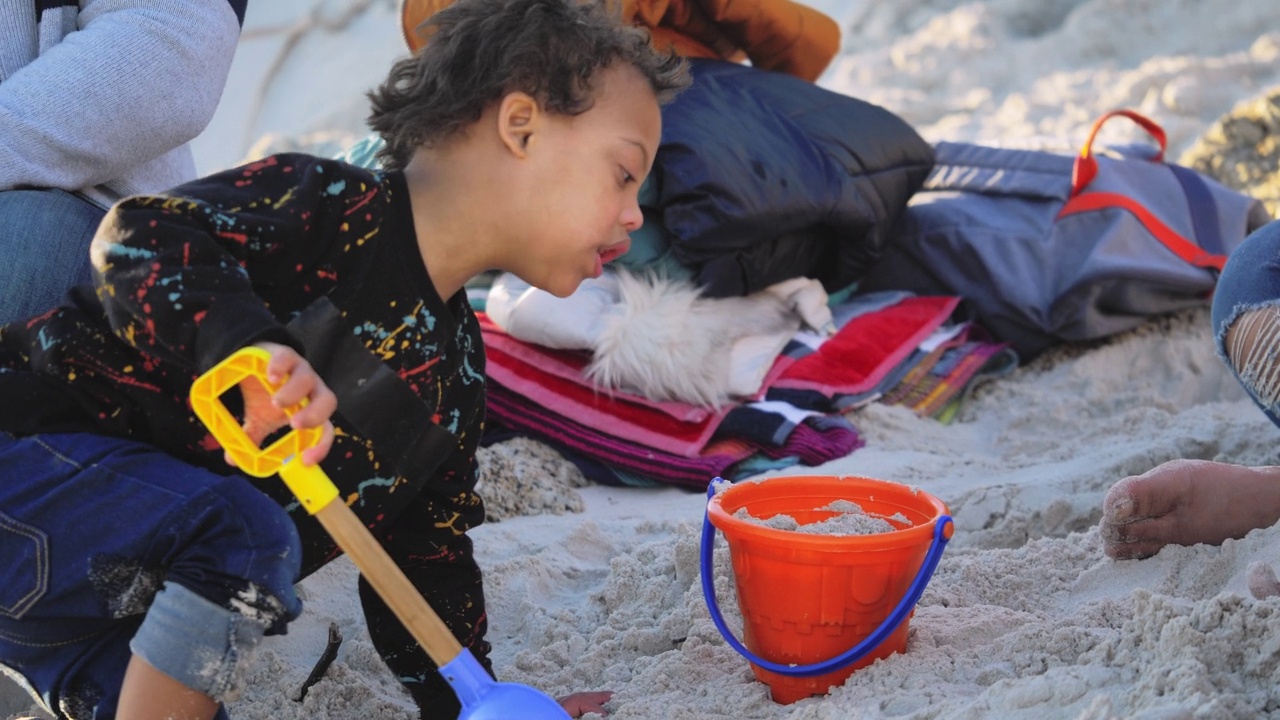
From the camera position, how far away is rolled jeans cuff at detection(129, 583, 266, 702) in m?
1.08

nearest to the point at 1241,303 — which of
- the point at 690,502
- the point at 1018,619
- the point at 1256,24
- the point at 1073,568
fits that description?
the point at 1073,568

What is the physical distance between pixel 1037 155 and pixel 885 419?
3.50 ft

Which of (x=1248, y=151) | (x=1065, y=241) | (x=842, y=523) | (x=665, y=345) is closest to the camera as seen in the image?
(x=842, y=523)

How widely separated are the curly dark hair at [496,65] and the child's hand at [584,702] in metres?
0.67

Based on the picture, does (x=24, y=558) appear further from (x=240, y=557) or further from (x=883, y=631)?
(x=883, y=631)

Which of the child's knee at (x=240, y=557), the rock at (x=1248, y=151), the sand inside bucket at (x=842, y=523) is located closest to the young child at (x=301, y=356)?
the child's knee at (x=240, y=557)

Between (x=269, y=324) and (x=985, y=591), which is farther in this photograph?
(x=985, y=591)

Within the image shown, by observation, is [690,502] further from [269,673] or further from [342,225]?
[342,225]

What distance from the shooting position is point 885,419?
100.0 inches

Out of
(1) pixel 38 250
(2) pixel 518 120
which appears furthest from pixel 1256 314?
(1) pixel 38 250

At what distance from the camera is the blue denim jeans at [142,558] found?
1.09 meters

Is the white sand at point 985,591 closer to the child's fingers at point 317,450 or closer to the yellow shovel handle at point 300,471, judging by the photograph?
the yellow shovel handle at point 300,471

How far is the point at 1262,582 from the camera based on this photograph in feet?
3.99

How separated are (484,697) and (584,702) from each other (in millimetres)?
271
